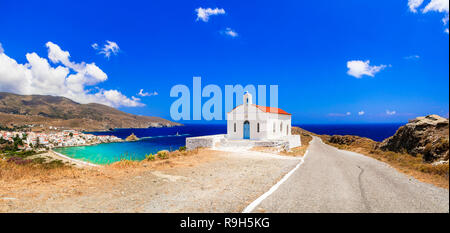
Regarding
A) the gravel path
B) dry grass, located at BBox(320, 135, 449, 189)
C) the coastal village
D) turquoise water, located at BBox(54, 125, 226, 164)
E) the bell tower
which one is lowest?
turquoise water, located at BBox(54, 125, 226, 164)

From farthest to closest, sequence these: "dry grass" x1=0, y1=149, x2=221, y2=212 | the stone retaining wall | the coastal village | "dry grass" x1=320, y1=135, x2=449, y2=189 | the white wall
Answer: the coastal village < the white wall < the stone retaining wall < "dry grass" x1=0, y1=149, x2=221, y2=212 < "dry grass" x1=320, y1=135, x2=449, y2=189

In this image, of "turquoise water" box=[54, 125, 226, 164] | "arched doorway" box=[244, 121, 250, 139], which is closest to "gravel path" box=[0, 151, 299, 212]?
"turquoise water" box=[54, 125, 226, 164]

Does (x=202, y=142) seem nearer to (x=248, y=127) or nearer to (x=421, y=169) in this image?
(x=248, y=127)

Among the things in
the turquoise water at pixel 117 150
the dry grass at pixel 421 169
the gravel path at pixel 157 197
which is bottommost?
the turquoise water at pixel 117 150

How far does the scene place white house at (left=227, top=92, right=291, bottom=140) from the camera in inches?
827

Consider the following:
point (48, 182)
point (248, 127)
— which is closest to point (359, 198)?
point (48, 182)

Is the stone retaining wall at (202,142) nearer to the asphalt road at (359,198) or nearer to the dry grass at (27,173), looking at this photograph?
the dry grass at (27,173)

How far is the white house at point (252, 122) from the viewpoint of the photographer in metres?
21.0

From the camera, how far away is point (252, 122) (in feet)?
70.6

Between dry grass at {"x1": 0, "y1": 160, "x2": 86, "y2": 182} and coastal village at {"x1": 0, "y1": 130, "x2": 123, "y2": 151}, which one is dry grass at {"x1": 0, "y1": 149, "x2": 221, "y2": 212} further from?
coastal village at {"x1": 0, "y1": 130, "x2": 123, "y2": 151}

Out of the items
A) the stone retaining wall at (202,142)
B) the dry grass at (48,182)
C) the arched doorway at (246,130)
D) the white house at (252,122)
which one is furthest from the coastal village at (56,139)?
the arched doorway at (246,130)
